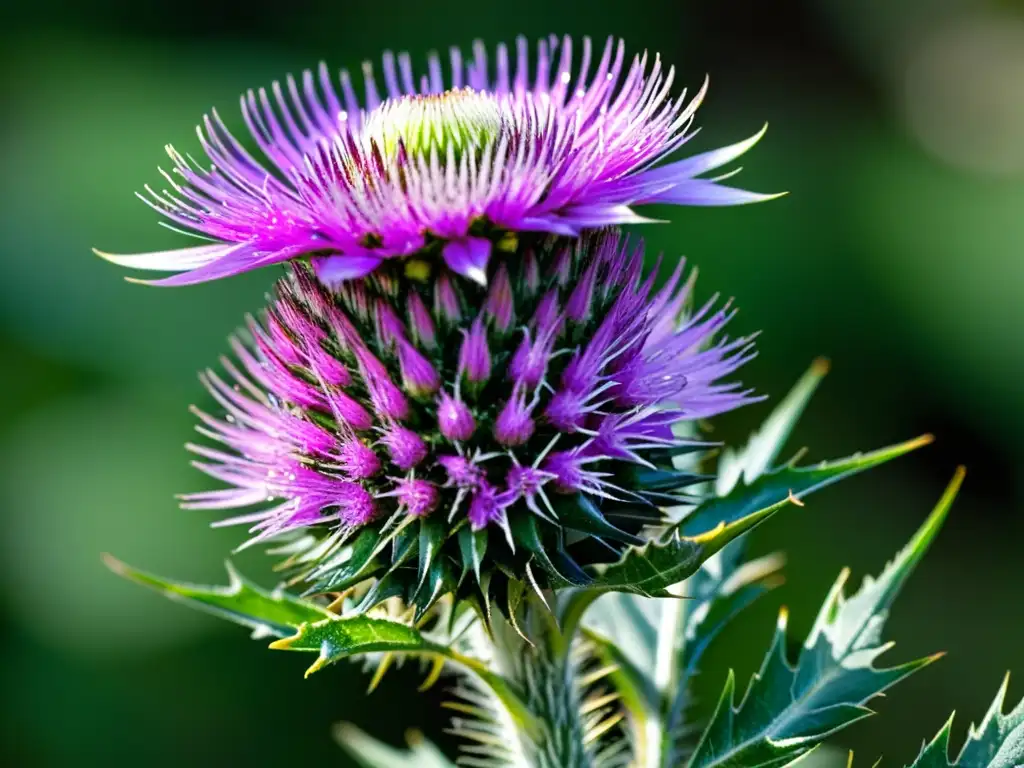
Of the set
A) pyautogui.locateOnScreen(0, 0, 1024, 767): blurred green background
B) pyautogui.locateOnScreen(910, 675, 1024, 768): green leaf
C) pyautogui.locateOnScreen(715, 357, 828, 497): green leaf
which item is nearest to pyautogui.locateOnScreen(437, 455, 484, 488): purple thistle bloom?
pyautogui.locateOnScreen(715, 357, 828, 497): green leaf

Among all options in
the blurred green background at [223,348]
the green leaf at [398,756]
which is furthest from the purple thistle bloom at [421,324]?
the blurred green background at [223,348]

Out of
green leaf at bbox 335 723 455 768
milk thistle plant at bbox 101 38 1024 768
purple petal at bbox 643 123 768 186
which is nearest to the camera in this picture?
milk thistle plant at bbox 101 38 1024 768

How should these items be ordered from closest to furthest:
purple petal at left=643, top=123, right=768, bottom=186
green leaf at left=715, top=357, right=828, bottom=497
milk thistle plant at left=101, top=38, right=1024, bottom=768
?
milk thistle plant at left=101, top=38, right=1024, bottom=768
purple petal at left=643, top=123, right=768, bottom=186
green leaf at left=715, top=357, right=828, bottom=497

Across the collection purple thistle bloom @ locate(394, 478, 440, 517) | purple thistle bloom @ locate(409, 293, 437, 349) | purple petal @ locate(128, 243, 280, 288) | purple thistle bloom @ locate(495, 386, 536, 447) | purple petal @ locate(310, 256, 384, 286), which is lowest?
purple thistle bloom @ locate(394, 478, 440, 517)

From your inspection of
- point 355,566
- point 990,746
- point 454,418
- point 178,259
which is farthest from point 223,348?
point 990,746

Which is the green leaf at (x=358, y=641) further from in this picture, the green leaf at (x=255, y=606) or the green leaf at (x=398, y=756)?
the green leaf at (x=398, y=756)

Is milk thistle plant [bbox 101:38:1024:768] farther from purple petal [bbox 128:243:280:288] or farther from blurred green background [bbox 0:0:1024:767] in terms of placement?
blurred green background [bbox 0:0:1024:767]

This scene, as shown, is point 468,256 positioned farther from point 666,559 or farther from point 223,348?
point 223,348

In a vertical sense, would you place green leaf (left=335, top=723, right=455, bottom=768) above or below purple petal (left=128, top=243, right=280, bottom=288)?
below

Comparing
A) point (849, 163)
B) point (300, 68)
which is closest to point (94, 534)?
point (300, 68)
